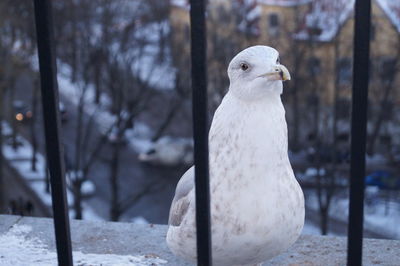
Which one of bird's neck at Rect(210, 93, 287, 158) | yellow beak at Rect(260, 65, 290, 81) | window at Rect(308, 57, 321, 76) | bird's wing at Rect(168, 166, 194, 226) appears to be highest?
window at Rect(308, 57, 321, 76)

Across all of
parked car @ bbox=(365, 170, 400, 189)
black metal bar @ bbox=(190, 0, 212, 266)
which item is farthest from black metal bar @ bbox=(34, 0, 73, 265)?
parked car @ bbox=(365, 170, 400, 189)

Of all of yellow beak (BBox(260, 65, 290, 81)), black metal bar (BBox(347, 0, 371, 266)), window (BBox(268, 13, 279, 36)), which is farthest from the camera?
window (BBox(268, 13, 279, 36))

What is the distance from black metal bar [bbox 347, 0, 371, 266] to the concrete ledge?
1208mm

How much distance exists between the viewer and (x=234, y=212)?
1.63 meters

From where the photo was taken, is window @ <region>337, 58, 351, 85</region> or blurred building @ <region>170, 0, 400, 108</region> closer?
blurred building @ <region>170, 0, 400, 108</region>

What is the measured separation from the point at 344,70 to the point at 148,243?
8.92m

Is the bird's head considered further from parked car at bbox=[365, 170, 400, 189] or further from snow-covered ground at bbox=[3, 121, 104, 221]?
parked car at bbox=[365, 170, 400, 189]

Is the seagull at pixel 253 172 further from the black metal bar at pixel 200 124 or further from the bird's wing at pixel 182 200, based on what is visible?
the black metal bar at pixel 200 124

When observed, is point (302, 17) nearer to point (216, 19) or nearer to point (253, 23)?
point (253, 23)

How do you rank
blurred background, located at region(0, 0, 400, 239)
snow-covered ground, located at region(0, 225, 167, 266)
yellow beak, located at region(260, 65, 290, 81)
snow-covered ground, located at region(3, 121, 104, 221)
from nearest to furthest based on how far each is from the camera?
yellow beak, located at region(260, 65, 290, 81)
snow-covered ground, located at region(0, 225, 167, 266)
blurred background, located at region(0, 0, 400, 239)
snow-covered ground, located at region(3, 121, 104, 221)

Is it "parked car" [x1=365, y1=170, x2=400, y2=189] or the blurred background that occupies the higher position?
the blurred background

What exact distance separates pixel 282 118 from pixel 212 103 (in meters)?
9.40

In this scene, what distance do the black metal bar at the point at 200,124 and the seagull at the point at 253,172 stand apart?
37 centimetres

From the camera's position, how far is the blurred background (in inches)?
402
